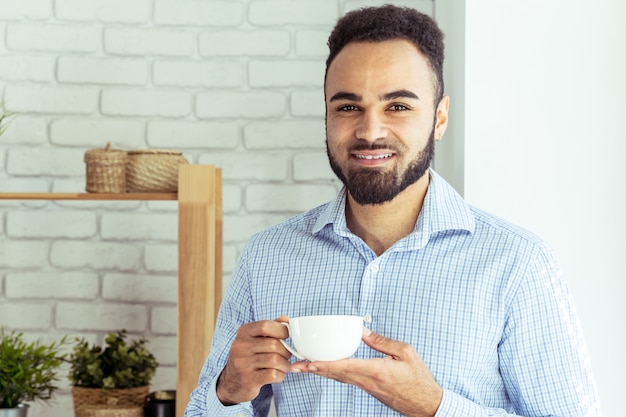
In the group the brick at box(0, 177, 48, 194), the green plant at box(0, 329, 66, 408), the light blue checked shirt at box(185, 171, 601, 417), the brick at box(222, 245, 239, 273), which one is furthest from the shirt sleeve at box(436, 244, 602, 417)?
the brick at box(0, 177, 48, 194)

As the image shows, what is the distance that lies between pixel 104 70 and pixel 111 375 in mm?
798

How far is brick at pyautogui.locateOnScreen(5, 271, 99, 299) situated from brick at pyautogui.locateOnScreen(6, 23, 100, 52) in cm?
60

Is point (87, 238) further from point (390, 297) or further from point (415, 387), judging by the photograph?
point (415, 387)

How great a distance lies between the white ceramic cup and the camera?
1137 mm

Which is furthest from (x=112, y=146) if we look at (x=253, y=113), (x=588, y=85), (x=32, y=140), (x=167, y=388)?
(x=588, y=85)

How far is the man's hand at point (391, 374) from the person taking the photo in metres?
1.16

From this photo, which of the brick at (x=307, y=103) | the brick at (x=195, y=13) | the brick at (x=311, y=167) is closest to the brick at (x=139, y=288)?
the brick at (x=311, y=167)

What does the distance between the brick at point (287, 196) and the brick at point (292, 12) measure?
0.43 meters

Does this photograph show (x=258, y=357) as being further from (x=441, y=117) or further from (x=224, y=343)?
(x=441, y=117)

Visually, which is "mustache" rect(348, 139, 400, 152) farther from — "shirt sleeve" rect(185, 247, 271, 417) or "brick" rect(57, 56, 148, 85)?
"brick" rect(57, 56, 148, 85)

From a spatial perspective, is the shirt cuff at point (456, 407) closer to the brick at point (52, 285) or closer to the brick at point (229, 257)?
the brick at point (229, 257)

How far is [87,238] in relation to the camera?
2.29 meters

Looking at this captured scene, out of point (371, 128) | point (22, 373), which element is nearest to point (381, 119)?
point (371, 128)

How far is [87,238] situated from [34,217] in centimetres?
15
